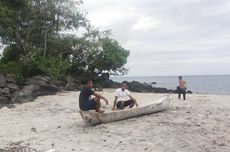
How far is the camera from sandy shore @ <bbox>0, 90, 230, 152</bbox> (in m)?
13.3

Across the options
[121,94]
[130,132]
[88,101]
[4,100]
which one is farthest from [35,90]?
[130,132]

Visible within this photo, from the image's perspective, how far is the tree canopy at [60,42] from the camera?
3531 centimetres

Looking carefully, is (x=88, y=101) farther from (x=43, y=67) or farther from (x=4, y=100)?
(x=43, y=67)

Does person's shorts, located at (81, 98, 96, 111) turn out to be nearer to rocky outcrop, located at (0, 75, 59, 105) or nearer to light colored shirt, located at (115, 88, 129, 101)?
light colored shirt, located at (115, 88, 129, 101)

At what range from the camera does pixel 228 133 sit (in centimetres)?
→ 1428

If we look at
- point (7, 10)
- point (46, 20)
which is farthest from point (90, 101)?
point (46, 20)

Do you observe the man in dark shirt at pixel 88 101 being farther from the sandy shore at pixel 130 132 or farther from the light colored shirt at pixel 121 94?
the light colored shirt at pixel 121 94

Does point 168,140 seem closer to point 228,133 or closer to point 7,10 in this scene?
point 228,133

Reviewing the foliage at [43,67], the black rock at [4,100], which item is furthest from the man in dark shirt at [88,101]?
the foliage at [43,67]

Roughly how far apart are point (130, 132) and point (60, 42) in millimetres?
25024

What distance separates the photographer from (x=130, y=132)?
14.7 meters

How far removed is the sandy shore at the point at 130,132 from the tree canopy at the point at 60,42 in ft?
48.5

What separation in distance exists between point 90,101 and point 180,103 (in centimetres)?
667

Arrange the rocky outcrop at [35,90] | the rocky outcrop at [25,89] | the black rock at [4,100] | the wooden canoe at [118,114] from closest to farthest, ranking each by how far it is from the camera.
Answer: the wooden canoe at [118,114], the black rock at [4,100], the rocky outcrop at [25,89], the rocky outcrop at [35,90]
